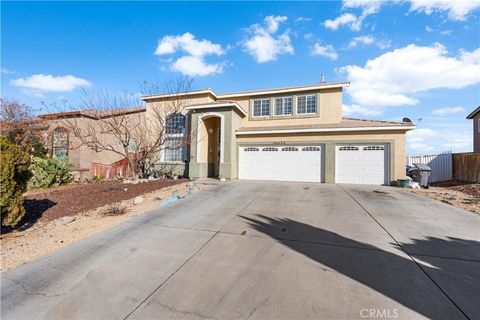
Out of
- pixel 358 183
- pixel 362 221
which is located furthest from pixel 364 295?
pixel 358 183

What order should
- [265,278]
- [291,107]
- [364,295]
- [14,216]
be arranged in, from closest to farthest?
[364,295]
[265,278]
[14,216]
[291,107]

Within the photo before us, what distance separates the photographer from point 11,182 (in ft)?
16.5

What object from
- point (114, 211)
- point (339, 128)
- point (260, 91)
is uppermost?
point (260, 91)

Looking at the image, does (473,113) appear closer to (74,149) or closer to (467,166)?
(467,166)

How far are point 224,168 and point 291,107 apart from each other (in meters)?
6.39

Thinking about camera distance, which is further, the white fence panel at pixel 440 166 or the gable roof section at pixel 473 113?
the gable roof section at pixel 473 113

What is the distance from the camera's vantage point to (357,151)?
12.7 metres

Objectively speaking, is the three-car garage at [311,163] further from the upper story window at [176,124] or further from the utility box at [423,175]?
the upper story window at [176,124]

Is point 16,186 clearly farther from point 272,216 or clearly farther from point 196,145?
point 196,145

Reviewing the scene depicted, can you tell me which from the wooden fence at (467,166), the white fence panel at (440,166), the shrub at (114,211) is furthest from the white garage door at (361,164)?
the shrub at (114,211)

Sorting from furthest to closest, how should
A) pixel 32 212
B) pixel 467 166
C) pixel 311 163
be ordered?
pixel 467 166, pixel 311 163, pixel 32 212

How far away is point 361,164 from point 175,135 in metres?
12.0

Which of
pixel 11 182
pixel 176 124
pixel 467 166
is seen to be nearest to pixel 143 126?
pixel 176 124

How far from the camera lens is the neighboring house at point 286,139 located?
12414mm
